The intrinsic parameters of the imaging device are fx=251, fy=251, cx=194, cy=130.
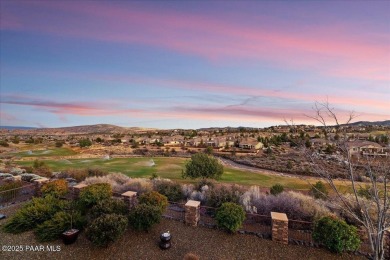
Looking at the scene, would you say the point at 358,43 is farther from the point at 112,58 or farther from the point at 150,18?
the point at 112,58

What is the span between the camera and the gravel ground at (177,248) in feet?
30.0

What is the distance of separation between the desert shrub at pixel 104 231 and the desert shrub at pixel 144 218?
2.85ft

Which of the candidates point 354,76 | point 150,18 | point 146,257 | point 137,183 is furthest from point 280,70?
point 146,257

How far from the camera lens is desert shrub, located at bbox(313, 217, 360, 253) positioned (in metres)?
9.06

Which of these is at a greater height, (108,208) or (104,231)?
(108,208)

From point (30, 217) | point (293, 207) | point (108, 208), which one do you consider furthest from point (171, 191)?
point (30, 217)

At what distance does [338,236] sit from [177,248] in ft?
19.5

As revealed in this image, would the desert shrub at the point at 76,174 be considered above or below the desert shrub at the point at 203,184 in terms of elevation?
below

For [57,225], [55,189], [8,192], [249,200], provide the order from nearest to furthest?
[57,225] → [249,200] → [55,189] → [8,192]

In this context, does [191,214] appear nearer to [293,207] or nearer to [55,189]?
[293,207]

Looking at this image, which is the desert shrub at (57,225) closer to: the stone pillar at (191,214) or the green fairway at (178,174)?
the stone pillar at (191,214)

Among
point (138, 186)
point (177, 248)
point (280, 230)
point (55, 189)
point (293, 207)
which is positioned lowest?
point (177, 248)

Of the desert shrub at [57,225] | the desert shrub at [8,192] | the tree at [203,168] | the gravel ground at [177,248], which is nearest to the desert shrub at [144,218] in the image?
the gravel ground at [177,248]

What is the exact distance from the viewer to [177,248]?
31.9ft
